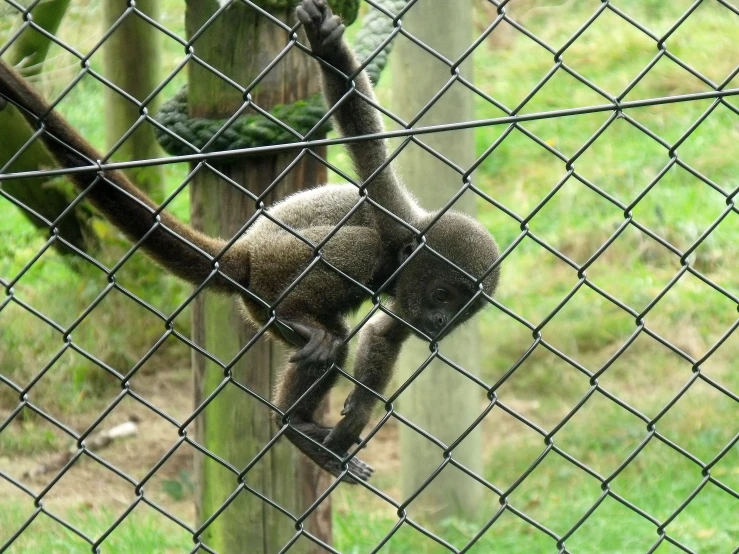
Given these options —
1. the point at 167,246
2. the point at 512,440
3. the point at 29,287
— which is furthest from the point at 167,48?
the point at 167,246

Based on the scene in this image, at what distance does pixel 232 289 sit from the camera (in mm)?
2982

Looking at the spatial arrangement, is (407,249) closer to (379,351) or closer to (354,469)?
(379,351)

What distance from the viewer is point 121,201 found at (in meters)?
2.43

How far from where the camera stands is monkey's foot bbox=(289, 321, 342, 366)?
2.78 m

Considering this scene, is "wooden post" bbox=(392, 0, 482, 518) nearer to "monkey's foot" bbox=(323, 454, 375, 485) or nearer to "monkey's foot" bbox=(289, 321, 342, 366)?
"monkey's foot" bbox=(323, 454, 375, 485)

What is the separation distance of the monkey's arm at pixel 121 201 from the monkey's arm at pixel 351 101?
49 centimetres

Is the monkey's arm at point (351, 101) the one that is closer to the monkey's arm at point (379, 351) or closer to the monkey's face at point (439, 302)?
the monkey's face at point (439, 302)

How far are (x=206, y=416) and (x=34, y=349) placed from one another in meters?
2.48

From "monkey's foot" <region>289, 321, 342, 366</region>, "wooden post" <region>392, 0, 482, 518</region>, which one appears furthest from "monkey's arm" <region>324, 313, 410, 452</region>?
"wooden post" <region>392, 0, 482, 518</region>

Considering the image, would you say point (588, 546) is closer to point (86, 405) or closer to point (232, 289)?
point (232, 289)

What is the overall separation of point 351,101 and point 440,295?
0.73 metres

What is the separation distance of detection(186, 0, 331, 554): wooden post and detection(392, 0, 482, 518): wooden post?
98 centimetres

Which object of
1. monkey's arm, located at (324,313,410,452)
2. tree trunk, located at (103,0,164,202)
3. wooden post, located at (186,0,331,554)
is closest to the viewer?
wooden post, located at (186,0,331,554)

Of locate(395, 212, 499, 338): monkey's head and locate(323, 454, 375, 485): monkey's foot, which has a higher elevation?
locate(395, 212, 499, 338): monkey's head
